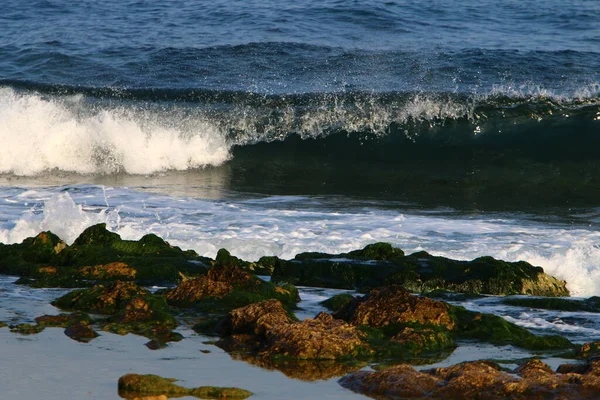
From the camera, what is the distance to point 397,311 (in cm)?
575

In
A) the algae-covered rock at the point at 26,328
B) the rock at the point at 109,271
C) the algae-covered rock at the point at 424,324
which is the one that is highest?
A: the algae-covered rock at the point at 424,324

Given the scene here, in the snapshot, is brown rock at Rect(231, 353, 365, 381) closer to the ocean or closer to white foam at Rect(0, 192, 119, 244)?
the ocean

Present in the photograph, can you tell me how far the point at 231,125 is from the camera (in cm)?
1752

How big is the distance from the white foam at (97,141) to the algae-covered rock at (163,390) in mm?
11339

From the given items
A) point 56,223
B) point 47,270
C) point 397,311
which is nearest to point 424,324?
point 397,311

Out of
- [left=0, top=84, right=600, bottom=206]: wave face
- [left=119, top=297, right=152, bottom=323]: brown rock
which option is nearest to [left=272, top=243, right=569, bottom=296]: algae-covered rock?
[left=119, top=297, right=152, bottom=323]: brown rock

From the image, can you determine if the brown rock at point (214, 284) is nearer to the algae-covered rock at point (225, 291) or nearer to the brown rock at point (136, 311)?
the algae-covered rock at point (225, 291)

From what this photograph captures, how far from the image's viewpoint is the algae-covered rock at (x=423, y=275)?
23.9 feet

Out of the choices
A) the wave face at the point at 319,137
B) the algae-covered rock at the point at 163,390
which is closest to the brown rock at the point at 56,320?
the algae-covered rock at the point at 163,390

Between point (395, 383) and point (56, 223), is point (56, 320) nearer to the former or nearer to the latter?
point (395, 383)

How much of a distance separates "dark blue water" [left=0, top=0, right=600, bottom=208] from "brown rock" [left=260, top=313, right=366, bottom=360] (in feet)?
24.7

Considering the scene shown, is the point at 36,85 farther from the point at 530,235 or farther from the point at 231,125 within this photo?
the point at 530,235

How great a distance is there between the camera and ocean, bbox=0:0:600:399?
9750 mm

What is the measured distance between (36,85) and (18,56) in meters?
2.63
